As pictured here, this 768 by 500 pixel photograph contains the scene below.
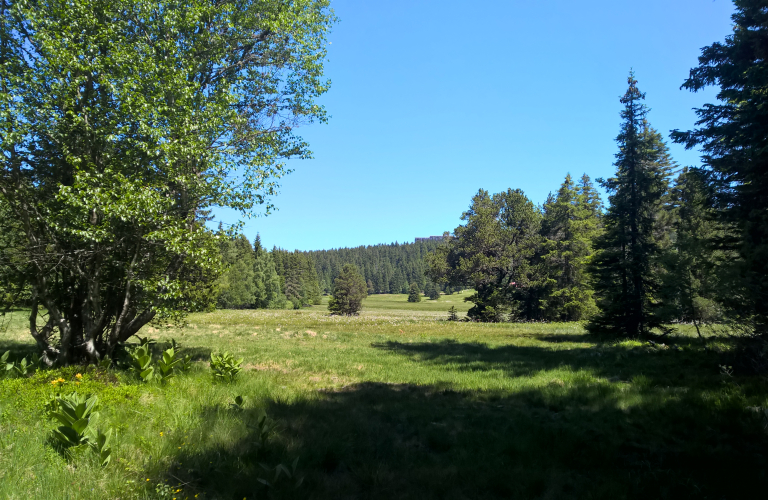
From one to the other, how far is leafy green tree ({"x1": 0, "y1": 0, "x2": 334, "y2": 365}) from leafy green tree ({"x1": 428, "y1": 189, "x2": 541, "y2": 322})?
31.8 metres

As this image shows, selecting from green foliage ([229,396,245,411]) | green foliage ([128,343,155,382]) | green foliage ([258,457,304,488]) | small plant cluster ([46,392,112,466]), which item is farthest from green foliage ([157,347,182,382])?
green foliage ([258,457,304,488])

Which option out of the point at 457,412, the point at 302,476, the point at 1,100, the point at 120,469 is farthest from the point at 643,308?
the point at 1,100

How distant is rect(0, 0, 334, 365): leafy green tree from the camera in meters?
8.48

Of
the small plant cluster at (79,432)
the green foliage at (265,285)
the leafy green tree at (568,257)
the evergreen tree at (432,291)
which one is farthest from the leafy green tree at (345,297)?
the evergreen tree at (432,291)

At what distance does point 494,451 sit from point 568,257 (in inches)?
1399

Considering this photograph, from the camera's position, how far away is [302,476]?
4.74 m

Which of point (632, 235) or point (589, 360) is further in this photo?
point (632, 235)

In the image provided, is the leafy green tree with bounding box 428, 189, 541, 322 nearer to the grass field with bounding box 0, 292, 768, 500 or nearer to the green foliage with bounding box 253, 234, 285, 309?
the grass field with bounding box 0, 292, 768, 500

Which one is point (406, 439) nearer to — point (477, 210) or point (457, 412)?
point (457, 412)

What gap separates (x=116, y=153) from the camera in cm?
975

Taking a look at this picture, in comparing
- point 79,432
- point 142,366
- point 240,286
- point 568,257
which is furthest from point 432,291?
point 79,432

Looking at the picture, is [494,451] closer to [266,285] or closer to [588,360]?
[588,360]

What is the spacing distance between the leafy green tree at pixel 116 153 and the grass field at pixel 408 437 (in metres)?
2.16

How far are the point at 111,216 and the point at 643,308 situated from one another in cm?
2151
